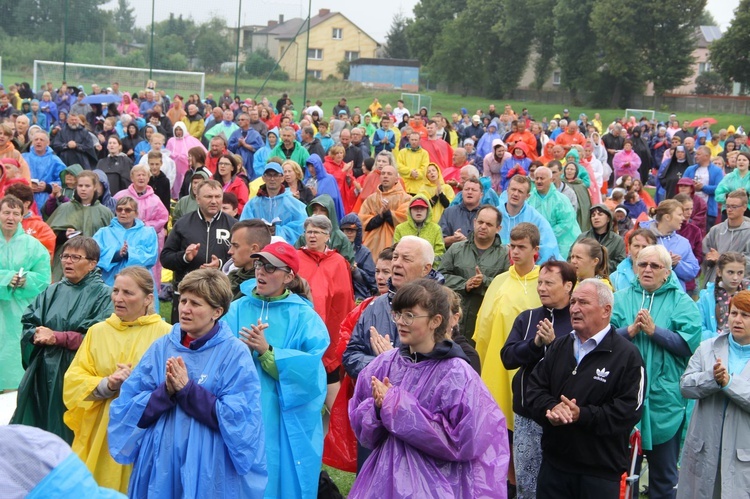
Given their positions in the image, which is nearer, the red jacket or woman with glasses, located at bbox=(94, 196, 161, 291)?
the red jacket

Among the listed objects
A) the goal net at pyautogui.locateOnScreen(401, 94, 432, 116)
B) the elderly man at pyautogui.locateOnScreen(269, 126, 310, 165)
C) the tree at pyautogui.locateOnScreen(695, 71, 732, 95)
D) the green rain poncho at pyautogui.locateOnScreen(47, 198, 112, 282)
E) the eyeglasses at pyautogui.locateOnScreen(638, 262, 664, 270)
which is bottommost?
the green rain poncho at pyautogui.locateOnScreen(47, 198, 112, 282)

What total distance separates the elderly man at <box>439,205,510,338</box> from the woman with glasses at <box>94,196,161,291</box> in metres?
2.92

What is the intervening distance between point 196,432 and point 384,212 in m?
6.91

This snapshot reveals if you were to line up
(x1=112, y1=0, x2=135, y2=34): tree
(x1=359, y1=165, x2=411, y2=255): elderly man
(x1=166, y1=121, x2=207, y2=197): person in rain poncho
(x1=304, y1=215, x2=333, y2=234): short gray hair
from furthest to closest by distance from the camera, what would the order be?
1. (x1=112, y1=0, x2=135, y2=34): tree
2. (x1=166, y1=121, x2=207, y2=197): person in rain poncho
3. (x1=359, y1=165, x2=411, y2=255): elderly man
4. (x1=304, y1=215, x2=333, y2=234): short gray hair

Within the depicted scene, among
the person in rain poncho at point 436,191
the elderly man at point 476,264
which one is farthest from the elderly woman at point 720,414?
the person in rain poncho at point 436,191

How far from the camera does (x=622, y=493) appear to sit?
17.8 ft

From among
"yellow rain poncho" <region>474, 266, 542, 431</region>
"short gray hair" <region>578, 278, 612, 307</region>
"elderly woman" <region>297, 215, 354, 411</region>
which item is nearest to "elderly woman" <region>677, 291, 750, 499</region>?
"short gray hair" <region>578, 278, 612, 307</region>

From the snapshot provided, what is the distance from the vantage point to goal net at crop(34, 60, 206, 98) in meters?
32.8

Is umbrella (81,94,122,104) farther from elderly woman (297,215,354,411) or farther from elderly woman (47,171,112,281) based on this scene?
elderly woman (297,215,354,411)

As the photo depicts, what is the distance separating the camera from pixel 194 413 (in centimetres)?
475

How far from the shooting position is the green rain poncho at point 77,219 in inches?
380

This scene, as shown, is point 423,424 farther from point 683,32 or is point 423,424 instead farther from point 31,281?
point 683,32

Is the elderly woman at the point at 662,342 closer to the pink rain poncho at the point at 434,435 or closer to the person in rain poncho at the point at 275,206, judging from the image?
the pink rain poncho at the point at 434,435

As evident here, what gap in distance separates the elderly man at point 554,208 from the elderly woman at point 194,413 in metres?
6.76
